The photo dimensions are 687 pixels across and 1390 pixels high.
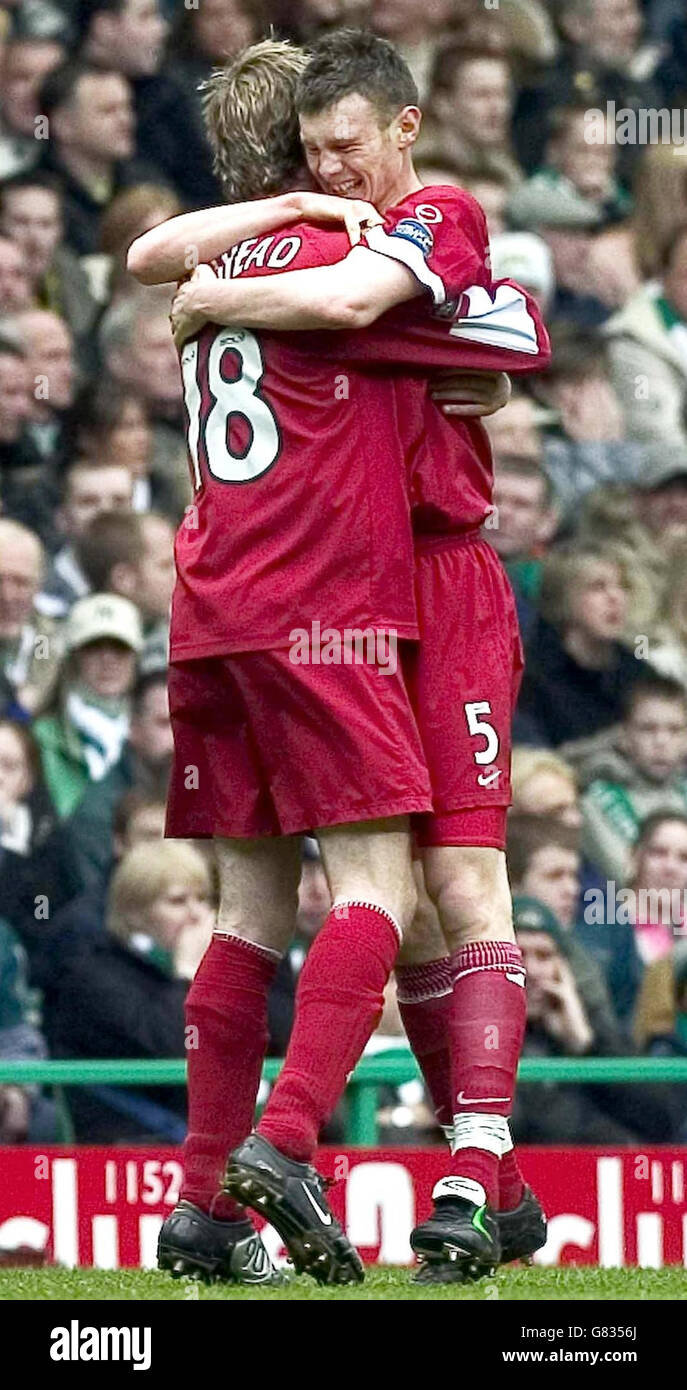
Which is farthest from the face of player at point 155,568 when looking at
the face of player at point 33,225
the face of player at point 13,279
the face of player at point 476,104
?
the face of player at point 476,104

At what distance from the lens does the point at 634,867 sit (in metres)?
7.70

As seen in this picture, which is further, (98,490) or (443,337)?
(98,490)

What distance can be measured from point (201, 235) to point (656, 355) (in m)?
4.11

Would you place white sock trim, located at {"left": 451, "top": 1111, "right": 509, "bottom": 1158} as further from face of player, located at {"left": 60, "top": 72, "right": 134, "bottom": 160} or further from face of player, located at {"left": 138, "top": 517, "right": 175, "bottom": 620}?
face of player, located at {"left": 60, "top": 72, "right": 134, "bottom": 160}

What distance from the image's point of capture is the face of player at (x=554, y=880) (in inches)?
297

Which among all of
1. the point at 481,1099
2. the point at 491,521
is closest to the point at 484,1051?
the point at 481,1099

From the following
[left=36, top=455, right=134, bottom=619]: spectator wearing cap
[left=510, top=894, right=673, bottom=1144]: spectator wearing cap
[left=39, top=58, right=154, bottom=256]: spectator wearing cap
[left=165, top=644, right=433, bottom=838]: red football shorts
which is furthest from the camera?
[left=39, top=58, right=154, bottom=256]: spectator wearing cap

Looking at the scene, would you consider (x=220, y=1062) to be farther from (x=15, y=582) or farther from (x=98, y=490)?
(x=98, y=490)

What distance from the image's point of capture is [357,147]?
4.40 m

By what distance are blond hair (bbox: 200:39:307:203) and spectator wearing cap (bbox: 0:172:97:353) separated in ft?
11.5

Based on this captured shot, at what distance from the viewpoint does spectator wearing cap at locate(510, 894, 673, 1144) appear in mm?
7211

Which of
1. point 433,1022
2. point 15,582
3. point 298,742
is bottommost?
point 433,1022

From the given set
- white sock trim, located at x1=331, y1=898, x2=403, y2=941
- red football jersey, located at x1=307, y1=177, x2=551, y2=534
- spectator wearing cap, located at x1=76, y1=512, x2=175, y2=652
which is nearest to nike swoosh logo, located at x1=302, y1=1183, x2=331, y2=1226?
white sock trim, located at x1=331, y1=898, x2=403, y2=941

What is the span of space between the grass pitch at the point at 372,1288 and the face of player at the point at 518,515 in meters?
3.46
